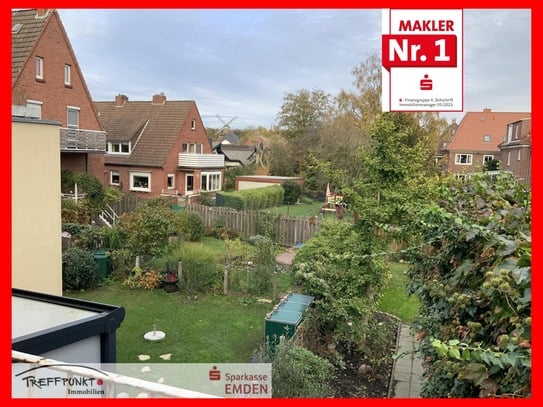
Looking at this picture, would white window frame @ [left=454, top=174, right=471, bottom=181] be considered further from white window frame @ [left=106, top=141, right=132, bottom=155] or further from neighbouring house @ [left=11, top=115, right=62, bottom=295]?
white window frame @ [left=106, top=141, right=132, bottom=155]

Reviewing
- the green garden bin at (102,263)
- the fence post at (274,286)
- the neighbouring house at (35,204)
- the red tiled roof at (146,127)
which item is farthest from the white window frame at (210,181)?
the neighbouring house at (35,204)

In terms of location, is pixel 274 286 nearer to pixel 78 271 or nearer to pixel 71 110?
pixel 78 271

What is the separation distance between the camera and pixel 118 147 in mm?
27953

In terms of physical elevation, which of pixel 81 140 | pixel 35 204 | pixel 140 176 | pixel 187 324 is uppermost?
pixel 81 140

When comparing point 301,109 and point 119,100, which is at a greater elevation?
point 301,109

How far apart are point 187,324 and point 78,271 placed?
11.9ft

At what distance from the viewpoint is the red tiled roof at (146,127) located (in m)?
26.9

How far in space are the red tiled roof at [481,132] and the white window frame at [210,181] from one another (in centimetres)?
1961

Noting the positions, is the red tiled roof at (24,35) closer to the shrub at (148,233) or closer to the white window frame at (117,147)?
the white window frame at (117,147)

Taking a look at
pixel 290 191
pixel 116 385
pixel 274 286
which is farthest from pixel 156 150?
pixel 116 385

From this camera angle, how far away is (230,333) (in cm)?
792

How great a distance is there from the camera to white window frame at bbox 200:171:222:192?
29328 millimetres

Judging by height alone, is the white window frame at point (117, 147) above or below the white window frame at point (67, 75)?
below

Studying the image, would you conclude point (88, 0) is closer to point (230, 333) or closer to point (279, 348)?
point (279, 348)
